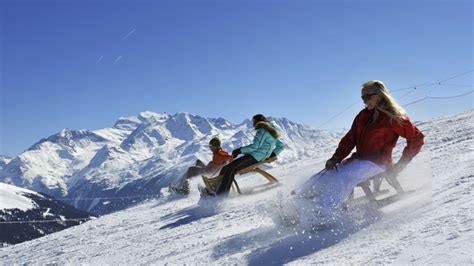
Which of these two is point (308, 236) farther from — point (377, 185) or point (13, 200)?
point (13, 200)

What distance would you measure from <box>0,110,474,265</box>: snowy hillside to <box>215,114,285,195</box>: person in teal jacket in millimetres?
696

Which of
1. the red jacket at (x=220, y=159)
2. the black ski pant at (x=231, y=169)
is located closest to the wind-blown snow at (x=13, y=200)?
the red jacket at (x=220, y=159)

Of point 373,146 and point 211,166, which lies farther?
point 211,166

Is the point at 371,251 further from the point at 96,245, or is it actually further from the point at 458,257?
the point at 96,245

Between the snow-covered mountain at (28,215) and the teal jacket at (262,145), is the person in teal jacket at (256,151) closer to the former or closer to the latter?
the teal jacket at (262,145)

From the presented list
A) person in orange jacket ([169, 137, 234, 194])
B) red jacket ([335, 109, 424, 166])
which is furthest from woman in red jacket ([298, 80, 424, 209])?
person in orange jacket ([169, 137, 234, 194])

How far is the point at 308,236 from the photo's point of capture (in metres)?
5.39

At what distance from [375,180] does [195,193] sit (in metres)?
8.94

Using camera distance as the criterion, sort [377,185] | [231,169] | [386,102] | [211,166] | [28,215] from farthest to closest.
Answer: [28,215] → [211,166] → [231,169] → [377,185] → [386,102]

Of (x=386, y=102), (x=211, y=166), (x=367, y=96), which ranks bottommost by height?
(x=211, y=166)

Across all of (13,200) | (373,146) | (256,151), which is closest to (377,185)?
(373,146)

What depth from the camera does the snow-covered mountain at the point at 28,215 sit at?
440 feet

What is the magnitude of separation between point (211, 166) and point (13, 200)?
17931 centimetres

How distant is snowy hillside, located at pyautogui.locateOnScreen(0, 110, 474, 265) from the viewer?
13.7 feet
